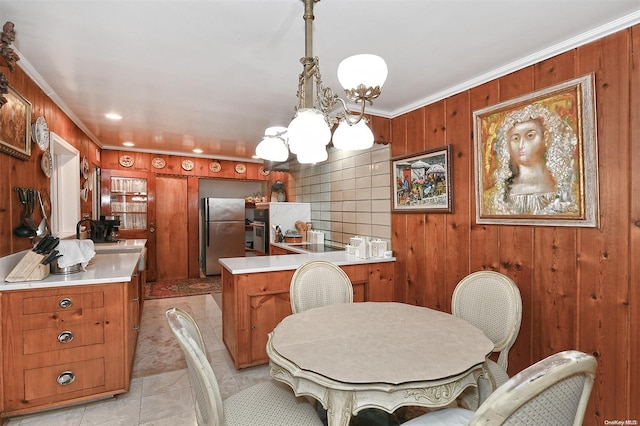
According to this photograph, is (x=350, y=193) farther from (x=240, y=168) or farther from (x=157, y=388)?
(x=240, y=168)

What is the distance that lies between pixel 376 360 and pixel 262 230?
3800 millimetres

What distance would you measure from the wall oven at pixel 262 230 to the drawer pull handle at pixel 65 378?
284 centimetres

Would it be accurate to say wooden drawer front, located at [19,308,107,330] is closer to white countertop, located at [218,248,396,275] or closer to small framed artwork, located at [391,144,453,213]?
white countertop, located at [218,248,396,275]

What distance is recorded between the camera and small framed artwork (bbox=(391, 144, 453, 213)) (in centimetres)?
262

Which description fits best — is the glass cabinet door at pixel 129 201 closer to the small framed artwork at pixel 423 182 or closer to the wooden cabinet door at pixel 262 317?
the wooden cabinet door at pixel 262 317

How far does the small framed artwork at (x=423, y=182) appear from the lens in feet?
8.61

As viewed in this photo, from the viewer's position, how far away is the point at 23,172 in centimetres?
223

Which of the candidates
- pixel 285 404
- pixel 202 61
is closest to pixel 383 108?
pixel 202 61

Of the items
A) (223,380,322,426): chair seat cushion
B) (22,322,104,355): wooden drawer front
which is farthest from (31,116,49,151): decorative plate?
(223,380,322,426): chair seat cushion

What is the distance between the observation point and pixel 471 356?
4.17 ft

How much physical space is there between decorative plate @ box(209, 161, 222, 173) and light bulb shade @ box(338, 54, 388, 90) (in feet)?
17.1

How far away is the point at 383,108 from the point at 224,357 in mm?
2743

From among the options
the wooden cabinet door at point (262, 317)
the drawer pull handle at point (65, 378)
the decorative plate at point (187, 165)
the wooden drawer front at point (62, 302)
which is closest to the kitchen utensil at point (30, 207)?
the wooden drawer front at point (62, 302)

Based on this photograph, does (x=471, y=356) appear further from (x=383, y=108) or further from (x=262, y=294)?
(x=383, y=108)
